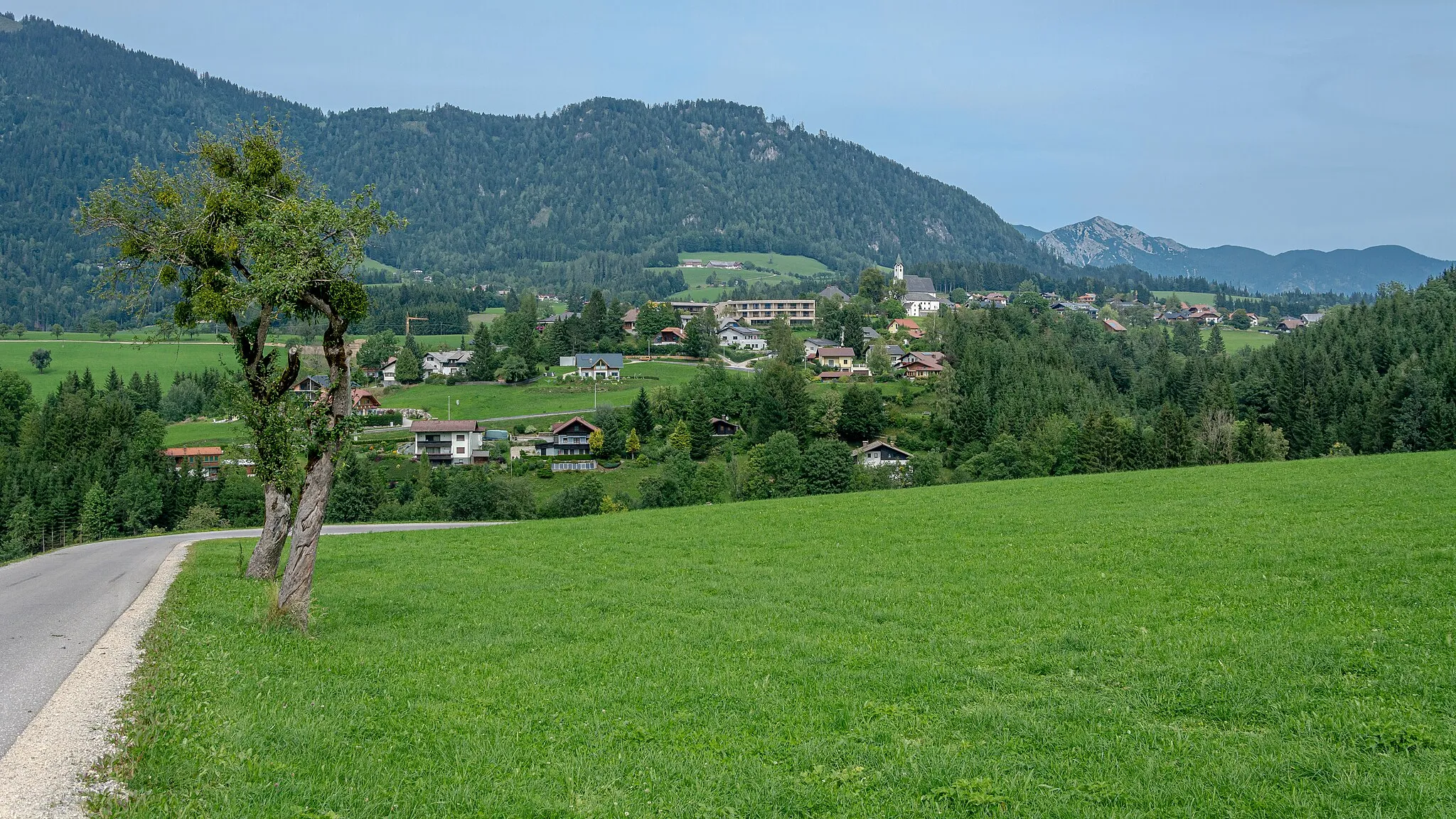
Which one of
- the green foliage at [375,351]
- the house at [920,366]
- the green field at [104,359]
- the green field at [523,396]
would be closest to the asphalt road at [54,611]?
the green field at [523,396]

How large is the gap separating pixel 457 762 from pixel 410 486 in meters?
79.1

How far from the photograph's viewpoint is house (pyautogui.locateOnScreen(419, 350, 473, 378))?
144887 mm

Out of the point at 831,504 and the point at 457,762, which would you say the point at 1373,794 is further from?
the point at 831,504

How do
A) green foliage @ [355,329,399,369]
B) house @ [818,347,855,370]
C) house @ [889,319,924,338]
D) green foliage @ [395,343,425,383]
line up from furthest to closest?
house @ [889,319,924,338], green foliage @ [355,329,399,369], house @ [818,347,855,370], green foliage @ [395,343,425,383]

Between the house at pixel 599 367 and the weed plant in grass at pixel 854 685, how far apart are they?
11046cm

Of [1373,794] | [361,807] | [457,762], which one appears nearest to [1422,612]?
[1373,794]

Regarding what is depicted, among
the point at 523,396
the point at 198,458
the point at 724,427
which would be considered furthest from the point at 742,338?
the point at 198,458

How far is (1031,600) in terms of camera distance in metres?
17.9

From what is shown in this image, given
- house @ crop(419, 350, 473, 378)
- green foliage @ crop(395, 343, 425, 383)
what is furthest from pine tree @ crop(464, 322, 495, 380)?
green foliage @ crop(395, 343, 425, 383)

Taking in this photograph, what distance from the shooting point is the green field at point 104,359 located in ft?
462

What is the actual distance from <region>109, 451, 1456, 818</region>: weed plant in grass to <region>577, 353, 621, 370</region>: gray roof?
369 feet

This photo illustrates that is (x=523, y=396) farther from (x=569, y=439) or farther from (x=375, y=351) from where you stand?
(x=375, y=351)

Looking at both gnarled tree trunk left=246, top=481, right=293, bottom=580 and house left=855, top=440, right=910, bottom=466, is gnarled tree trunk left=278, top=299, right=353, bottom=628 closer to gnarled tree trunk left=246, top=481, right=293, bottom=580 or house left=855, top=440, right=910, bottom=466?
gnarled tree trunk left=246, top=481, right=293, bottom=580

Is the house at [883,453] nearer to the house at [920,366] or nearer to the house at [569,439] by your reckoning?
the house at [569,439]
